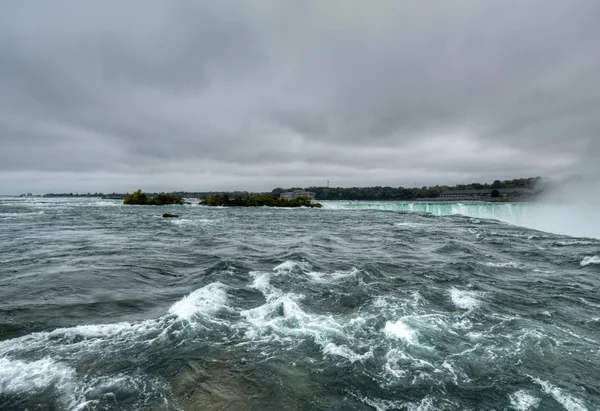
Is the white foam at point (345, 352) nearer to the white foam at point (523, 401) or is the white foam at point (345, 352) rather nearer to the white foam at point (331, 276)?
the white foam at point (523, 401)

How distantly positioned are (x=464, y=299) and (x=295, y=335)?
22.3 ft

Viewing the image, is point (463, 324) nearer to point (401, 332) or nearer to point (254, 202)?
point (401, 332)

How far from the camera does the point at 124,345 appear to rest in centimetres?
800

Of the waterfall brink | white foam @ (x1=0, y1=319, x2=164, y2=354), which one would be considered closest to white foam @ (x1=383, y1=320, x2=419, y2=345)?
white foam @ (x1=0, y1=319, x2=164, y2=354)

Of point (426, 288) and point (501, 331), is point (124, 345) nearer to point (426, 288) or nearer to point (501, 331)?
point (501, 331)

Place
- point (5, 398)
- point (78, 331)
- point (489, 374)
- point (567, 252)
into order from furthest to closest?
point (567, 252) → point (78, 331) → point (489, 374) → point (5, 398)

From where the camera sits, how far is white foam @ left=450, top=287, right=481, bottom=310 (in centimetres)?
1139

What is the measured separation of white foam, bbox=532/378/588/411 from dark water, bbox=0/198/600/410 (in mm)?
31

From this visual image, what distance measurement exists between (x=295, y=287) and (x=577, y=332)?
8.93 m

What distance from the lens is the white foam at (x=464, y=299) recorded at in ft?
37.4

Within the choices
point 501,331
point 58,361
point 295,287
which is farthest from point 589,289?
point 58,361

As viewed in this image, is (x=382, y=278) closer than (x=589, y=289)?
No

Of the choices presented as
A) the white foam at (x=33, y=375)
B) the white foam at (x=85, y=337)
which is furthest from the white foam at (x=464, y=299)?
the white foam at (x=33, y=375)

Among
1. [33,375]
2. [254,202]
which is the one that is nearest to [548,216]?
[33,375]
